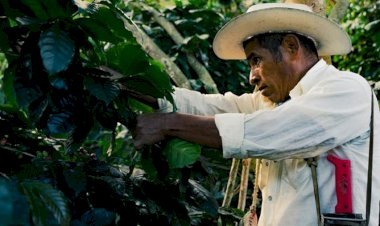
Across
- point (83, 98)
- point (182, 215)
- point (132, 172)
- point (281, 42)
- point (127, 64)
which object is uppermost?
point (281, 42)

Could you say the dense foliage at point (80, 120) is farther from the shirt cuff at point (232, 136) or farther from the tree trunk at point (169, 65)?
the tree trunk at point (169, 65)

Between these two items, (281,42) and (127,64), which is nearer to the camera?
(127,64)

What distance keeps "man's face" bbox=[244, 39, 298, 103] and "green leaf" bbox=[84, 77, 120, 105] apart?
782mm

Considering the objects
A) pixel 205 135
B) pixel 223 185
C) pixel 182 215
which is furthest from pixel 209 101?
pixel 223 185

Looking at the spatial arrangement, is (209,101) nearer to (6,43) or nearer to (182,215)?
(182,215)

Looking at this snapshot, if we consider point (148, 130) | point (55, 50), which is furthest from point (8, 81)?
point (148, 130)

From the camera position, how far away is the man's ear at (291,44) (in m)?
2.23

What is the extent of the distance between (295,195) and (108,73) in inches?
33.2

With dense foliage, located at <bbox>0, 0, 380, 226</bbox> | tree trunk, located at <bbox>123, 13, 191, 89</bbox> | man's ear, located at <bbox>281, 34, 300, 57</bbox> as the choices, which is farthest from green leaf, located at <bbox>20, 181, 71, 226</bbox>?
tree trunk, located at <bbox>123, 13, 191, 89</bbox>

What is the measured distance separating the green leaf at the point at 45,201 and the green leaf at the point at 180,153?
1.73 feet

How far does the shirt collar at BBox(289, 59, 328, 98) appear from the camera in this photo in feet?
6.90

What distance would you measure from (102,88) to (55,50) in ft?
0.65

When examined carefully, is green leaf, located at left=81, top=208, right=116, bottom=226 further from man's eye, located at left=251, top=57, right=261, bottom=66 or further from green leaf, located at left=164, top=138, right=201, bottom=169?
man's eye, located at left=251, top=57, right=261, bottom=66

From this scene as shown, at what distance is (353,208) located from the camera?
1975 millimetres
